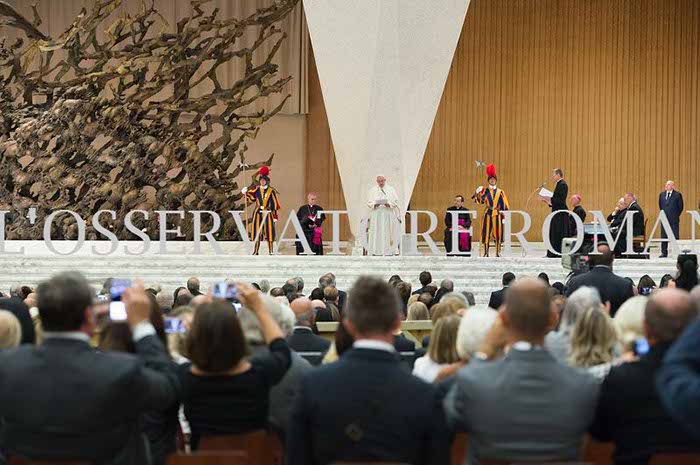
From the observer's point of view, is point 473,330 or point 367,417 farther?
point 473,330

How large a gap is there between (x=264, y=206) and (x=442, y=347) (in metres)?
12.2

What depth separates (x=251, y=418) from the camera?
3666mm

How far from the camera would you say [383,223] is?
15.5m

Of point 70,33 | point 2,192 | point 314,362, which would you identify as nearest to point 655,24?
point 70,33

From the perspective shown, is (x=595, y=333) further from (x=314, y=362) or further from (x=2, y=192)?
(x=2, y=192)

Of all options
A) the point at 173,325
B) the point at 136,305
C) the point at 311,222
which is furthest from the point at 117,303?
the point at 311,222

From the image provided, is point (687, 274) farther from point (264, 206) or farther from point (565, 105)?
point (565, 105)

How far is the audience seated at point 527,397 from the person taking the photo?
317cm

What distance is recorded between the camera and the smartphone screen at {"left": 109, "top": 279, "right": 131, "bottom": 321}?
3.77m

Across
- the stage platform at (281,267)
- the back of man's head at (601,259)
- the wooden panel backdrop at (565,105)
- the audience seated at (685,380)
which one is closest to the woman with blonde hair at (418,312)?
the back of man's head at (601,259)

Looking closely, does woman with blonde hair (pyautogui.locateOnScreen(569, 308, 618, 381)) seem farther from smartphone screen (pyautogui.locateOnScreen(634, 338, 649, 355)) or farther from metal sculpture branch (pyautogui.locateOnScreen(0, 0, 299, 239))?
metal sculpture branch (pyautogui.locateOnScreen(0, 0, 299, 239))

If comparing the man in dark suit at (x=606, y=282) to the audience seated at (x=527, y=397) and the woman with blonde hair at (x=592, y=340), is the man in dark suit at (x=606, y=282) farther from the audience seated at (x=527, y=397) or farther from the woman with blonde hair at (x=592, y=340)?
the audience seated at (x=527, y=397)

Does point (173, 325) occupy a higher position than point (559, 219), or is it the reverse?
point (559, 219)

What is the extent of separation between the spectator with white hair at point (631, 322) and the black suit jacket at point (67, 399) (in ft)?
5.35
